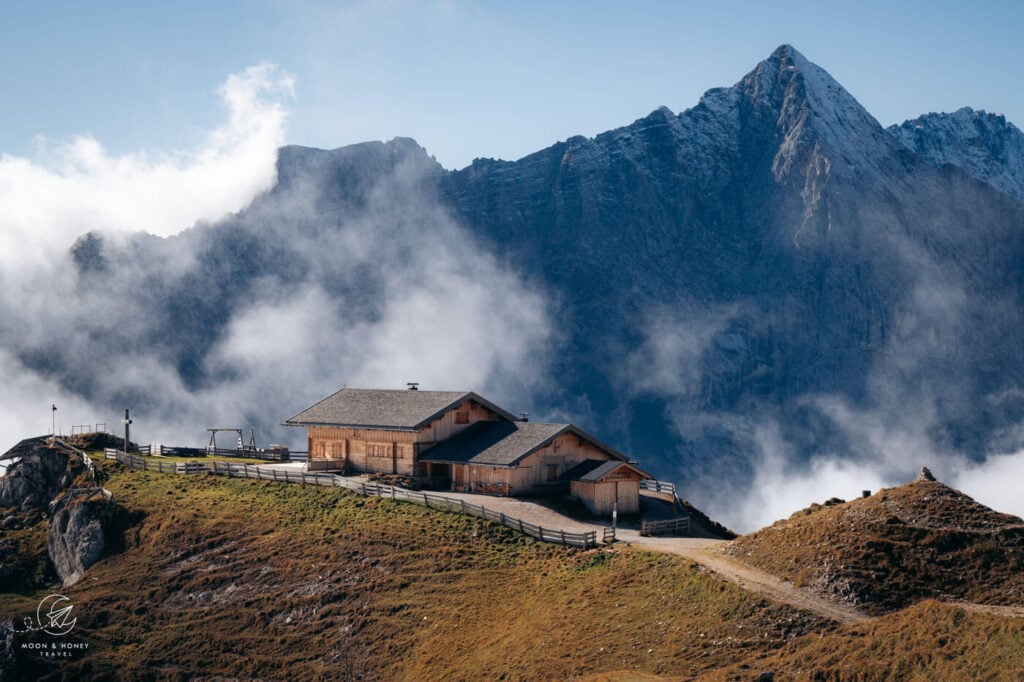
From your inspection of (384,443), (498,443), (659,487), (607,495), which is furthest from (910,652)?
(384,443)

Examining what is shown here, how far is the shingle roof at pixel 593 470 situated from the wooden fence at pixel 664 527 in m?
4.31

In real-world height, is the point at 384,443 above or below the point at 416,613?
above

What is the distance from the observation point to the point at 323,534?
66875 mm

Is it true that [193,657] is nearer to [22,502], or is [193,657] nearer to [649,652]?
[649,652]

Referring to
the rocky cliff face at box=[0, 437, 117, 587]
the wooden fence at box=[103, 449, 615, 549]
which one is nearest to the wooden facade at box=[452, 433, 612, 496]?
the wooden fence at box=[103, 449, 615, 549]

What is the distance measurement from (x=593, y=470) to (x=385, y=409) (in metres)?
19.3

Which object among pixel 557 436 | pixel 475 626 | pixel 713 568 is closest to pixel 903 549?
pixel 713 568

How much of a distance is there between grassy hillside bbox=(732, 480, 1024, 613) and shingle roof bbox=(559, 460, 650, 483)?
1589 cm

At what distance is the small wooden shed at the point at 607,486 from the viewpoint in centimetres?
7062

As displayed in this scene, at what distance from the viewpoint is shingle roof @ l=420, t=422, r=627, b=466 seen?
73.3 m

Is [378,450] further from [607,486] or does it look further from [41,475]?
[41,475]

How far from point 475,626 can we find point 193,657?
1713 cm

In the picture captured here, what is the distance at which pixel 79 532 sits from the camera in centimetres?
7356

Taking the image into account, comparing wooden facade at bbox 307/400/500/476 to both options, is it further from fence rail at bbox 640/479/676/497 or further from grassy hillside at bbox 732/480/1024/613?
grassy hillside at bbox 732/480/1024/613
